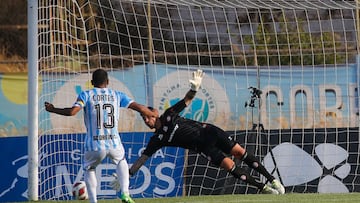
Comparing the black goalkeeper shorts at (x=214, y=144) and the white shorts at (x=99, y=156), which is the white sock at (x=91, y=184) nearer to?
the white shorts at (x=99, y=156)

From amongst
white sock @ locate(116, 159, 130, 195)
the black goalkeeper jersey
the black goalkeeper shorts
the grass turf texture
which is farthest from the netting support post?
white sock @ locate(116, 159, 130, 195)

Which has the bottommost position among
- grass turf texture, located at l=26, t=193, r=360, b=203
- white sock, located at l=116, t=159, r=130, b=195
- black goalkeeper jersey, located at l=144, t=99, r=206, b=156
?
grass turf texture, located at l=26, t=193, r=360, b=203

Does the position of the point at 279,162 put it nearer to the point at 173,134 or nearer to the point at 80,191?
the point at 173,134

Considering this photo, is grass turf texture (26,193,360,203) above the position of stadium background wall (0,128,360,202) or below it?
below

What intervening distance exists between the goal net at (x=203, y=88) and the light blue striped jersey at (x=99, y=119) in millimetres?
3683

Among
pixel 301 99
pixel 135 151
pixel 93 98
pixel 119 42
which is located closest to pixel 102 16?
pixel 119 42

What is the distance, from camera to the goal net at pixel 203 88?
17.9 metres

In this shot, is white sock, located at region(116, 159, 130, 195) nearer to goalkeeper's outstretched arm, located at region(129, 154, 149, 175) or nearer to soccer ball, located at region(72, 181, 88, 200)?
soccer ball, located at region(72, 181, 88, 200)

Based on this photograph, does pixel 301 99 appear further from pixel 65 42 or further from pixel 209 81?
pixel 65 42

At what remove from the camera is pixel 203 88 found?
2103 centimetres

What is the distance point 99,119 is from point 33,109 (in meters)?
3.03

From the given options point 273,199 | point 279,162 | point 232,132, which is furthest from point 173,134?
point 279,162

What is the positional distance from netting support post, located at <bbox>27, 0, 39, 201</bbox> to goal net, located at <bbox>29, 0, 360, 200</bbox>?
718 millimetres

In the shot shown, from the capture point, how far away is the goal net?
17.9 metres
